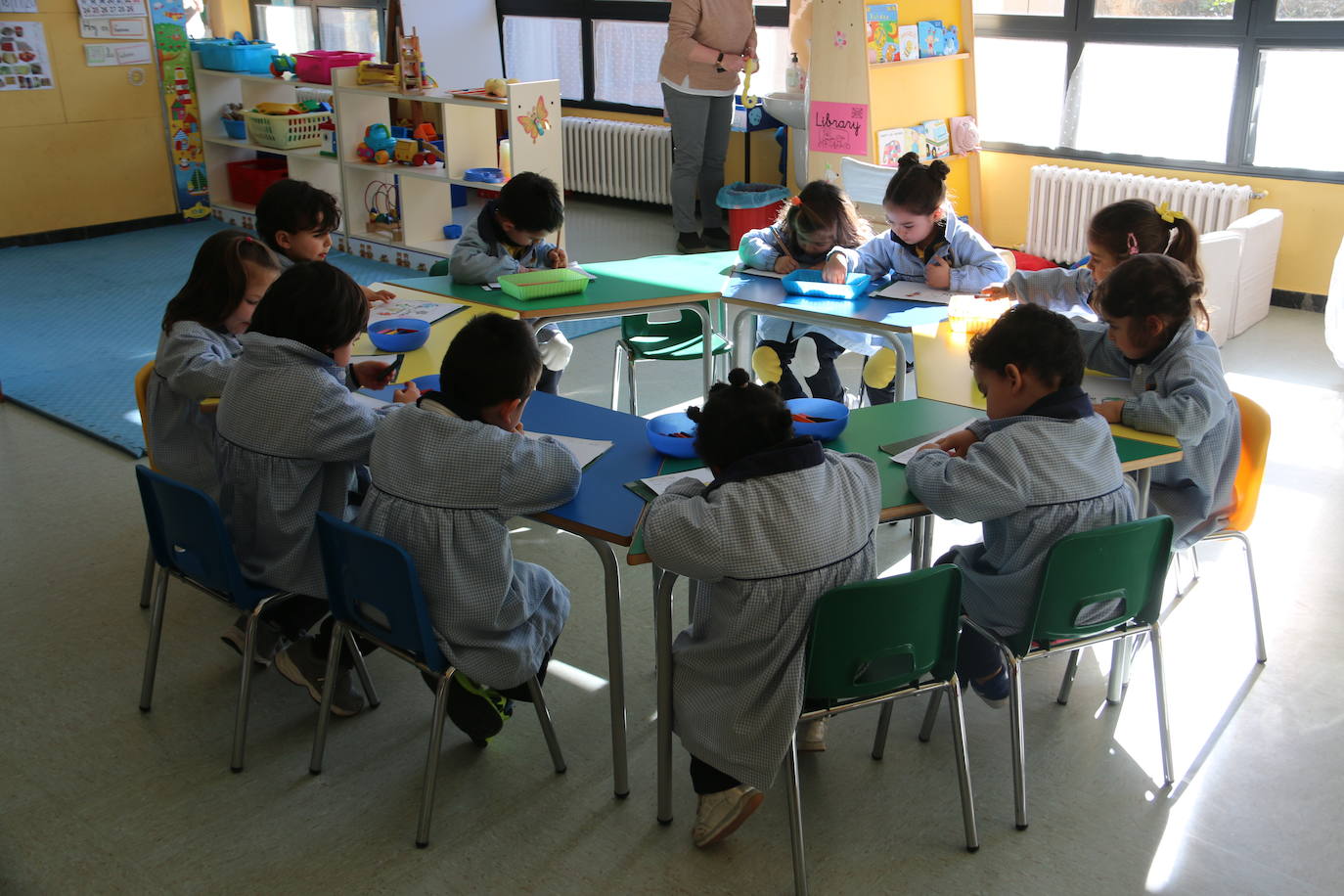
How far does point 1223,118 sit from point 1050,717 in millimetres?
4230

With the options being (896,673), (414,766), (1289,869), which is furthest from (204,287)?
(1289,869)

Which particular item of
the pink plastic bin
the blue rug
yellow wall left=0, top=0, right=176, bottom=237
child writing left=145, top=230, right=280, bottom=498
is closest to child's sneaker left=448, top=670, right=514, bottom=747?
child writing left=145, top=230, right=280, bottom=498

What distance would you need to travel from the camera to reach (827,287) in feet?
11.5

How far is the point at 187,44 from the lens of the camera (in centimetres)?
739

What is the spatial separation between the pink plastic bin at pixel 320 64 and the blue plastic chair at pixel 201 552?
4.97m

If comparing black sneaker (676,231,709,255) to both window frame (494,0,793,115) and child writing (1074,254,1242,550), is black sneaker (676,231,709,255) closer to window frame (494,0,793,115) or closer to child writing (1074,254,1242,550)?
window frame (494,0,793,115)

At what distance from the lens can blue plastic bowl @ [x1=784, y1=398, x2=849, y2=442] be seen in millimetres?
2432

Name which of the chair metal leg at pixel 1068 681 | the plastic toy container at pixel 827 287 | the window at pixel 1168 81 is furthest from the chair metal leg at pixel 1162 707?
the window at pixel 1168 81

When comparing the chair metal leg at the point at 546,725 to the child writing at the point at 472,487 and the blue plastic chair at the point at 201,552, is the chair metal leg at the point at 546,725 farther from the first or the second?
the blue plastic chair at the point at 201,552

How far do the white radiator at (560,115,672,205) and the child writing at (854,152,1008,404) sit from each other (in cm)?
388

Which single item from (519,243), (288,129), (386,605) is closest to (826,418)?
(386,605)

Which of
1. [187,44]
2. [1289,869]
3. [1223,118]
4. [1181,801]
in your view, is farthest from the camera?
[187,44]

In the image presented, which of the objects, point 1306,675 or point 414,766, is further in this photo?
point 1306,675

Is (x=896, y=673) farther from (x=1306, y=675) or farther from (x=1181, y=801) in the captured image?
(x=1306, y=675)
